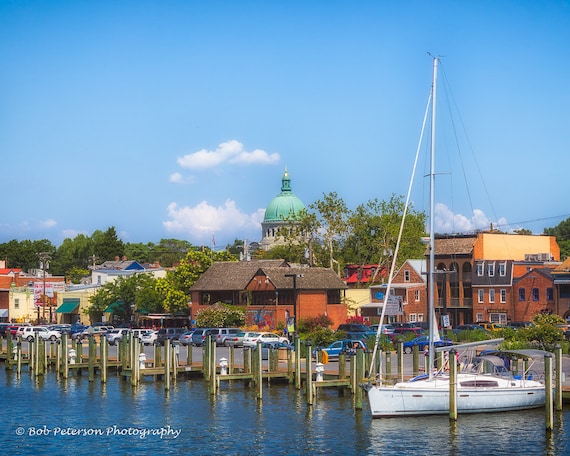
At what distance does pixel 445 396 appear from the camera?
148 feet

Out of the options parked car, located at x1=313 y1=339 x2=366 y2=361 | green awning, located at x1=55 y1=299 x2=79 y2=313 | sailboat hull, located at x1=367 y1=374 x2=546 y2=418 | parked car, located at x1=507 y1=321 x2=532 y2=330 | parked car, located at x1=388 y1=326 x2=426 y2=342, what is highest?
green awning, located at x1=55 y1=299 x2=79 y2=313

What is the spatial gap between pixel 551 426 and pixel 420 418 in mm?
5789

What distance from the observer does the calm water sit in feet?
133

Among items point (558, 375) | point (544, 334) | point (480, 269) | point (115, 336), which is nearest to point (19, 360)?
point (115, 336)

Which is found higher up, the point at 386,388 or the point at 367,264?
the point at 367,264

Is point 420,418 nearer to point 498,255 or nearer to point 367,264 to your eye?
point 498,255

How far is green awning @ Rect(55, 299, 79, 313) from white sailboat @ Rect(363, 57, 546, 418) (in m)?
87.3

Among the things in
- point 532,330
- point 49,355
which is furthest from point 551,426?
point 49,355

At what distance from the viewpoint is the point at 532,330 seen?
70.4 metres

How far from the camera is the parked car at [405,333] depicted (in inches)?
3103

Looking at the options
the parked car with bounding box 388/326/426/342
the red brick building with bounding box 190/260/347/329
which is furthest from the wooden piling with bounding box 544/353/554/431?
the red brick building with bounding box 190/260/347/329

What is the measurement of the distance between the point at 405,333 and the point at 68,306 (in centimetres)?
5878

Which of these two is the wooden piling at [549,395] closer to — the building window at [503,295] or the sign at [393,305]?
the sign at [393,305]

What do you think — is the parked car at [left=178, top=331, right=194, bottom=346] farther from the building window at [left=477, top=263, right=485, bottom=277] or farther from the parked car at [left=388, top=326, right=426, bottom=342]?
the building window at [left=477, top=263, right=485, bottom=277]
